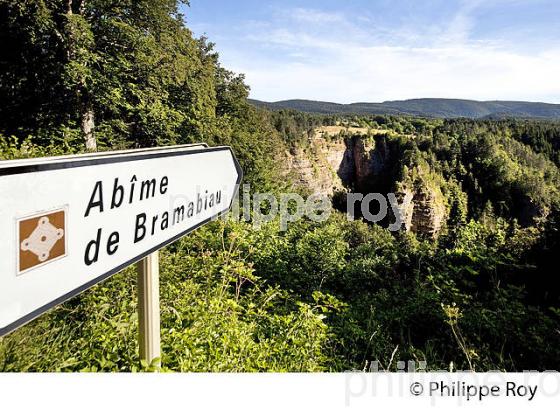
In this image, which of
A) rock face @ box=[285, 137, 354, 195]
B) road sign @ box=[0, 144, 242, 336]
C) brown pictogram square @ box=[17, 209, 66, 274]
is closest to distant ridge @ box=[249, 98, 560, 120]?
rock face @ box=[285, 137, 354, 195]

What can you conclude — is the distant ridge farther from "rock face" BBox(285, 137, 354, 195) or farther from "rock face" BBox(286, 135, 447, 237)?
"rock face" BBox(285, 137, 354, 195)

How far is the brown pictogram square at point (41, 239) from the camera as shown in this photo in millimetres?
755

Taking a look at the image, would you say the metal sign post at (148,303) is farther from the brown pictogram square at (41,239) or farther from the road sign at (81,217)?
the brown pictogram square at (41,239)

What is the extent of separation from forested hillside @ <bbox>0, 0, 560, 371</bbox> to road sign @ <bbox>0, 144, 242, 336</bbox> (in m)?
0.88

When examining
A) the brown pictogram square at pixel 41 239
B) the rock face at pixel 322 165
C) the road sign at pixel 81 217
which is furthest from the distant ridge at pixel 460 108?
the brown pictogram square at pixel 41 239

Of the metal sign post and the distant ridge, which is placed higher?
the distant ridge

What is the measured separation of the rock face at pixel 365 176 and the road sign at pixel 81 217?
4093 cm

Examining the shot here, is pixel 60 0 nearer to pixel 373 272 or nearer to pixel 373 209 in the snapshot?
pixel 373 272

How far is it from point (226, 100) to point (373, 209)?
3424 cm

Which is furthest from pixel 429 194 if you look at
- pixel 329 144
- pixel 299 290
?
pixel 299 290

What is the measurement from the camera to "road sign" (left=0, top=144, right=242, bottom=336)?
0.74m

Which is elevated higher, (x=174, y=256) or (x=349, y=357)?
(x=174, y=256)

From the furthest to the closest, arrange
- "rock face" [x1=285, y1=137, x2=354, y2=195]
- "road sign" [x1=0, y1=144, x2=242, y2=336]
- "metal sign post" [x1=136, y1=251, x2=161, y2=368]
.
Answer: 1. "rock face" [x1=285, y1=137, x2=354, y2=195]
2. "metal sign post" [x1=136, y1=251, x2=161, y2=368]
3. "road sign" [x1=0, y1=144, x2=242, y2=336]

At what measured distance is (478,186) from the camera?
62.9 meters
